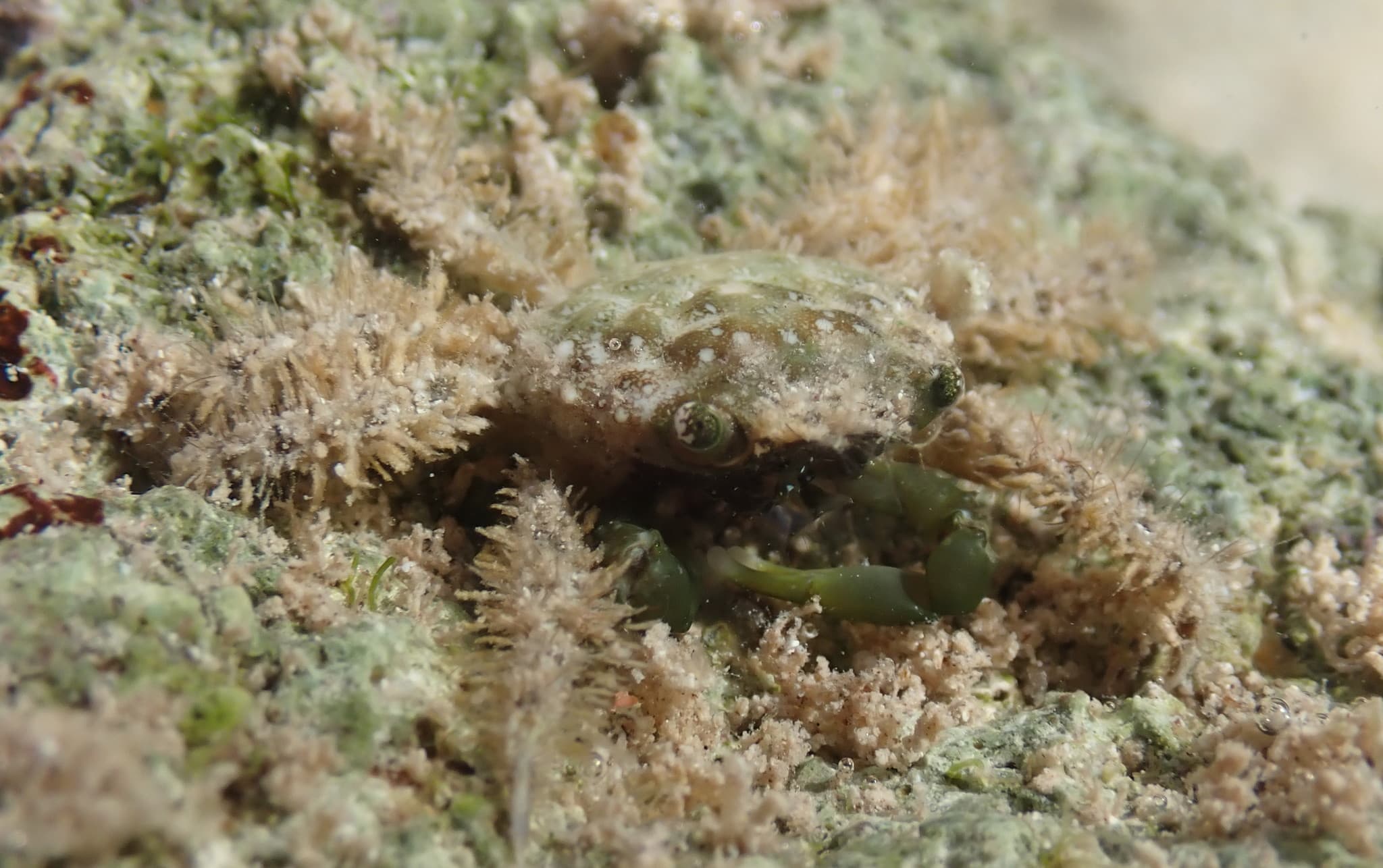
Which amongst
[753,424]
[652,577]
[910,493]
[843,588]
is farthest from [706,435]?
[910,493]

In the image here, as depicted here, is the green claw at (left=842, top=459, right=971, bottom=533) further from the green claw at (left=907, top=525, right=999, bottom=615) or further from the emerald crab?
the green claw at (left=907, top=525, right=999, bottom=615)

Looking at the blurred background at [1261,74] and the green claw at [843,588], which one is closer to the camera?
the green claw at [843,588]

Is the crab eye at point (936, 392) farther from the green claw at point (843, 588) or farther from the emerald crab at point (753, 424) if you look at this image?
the green claw at point (843, 588)

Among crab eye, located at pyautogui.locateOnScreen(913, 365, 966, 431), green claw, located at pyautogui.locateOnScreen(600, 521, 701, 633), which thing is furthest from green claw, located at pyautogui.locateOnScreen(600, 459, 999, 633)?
crab eye, located at pyautogui.locateOnScreen(913, 365, 966, 431)

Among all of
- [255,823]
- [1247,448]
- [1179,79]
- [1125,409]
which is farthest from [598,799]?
[1179,79]

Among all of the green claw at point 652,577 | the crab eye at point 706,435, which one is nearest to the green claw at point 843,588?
the green claw at point 652,577

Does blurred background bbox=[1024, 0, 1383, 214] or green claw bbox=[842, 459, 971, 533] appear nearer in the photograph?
green claw bbox=[842, 459, 971, 533]

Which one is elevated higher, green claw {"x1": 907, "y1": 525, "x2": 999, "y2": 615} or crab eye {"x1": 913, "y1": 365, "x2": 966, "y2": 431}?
crab eye {"x1": 913, "y1": 365, "x2": 966, "y2": 431}
